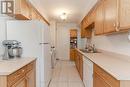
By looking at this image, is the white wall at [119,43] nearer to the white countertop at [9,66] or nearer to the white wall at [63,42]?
the white countertop at [9,66]

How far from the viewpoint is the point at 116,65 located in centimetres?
247

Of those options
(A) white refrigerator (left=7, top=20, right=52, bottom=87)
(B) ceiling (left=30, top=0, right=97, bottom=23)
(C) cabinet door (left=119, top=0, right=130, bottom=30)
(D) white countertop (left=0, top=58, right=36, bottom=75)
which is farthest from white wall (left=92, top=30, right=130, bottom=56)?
(D) white countertop (left=0, top=58, right=36, bottom=75)

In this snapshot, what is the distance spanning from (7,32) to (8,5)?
599 mm

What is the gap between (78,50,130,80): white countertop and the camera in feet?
5.90

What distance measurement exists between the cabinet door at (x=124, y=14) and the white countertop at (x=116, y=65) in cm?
52

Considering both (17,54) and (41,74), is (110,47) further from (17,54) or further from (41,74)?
(17,54)

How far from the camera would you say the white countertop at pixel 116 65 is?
5.90 feet

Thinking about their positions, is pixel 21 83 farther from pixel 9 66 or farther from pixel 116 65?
pixel 116 65

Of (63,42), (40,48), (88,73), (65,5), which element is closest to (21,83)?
(40,48)

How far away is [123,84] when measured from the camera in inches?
64.5

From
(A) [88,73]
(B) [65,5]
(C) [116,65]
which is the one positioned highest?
(B) [65,5]

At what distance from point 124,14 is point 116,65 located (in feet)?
2.39

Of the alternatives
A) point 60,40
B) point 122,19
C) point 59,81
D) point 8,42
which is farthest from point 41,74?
point 60,40

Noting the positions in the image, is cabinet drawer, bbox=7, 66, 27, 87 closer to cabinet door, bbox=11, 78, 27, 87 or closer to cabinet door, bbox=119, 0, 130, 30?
cabinet door, bbox=11, 78, 27, 87
